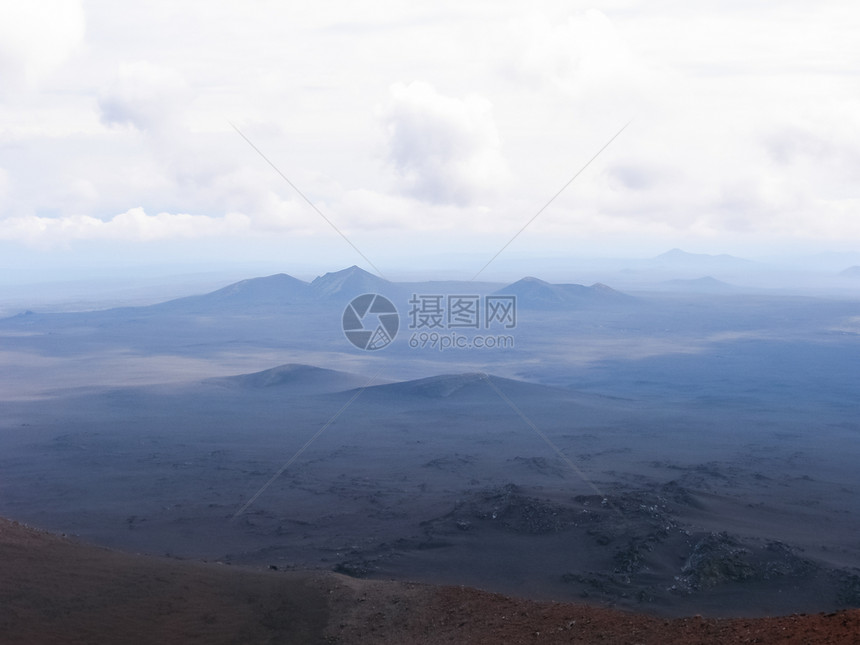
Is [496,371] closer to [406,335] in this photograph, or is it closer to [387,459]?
[406,335]

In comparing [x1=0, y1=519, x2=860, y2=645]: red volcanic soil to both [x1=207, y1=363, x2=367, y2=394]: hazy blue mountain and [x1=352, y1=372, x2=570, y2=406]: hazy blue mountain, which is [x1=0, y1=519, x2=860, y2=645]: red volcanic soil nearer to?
[x1=352, y1=372, x2=570, y2=406]: hazy blue mountain

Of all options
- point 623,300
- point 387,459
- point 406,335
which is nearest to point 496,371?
point 406,335

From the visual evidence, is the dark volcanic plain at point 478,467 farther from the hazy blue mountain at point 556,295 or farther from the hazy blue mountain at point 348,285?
the hazy blue mountain at point 348,285

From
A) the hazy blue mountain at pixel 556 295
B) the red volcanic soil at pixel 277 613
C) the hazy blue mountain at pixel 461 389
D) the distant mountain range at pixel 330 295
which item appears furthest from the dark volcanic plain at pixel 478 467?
the distant mountain range at pixel 330 295

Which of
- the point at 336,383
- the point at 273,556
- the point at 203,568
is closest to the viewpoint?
the point at 203,568

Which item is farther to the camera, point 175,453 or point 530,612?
point 175,453

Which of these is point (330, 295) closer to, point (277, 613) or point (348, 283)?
point (348, 283)

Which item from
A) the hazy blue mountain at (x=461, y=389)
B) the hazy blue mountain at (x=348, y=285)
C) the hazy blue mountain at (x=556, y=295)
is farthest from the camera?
the hazy blue mountain at (x=348, y=285)
